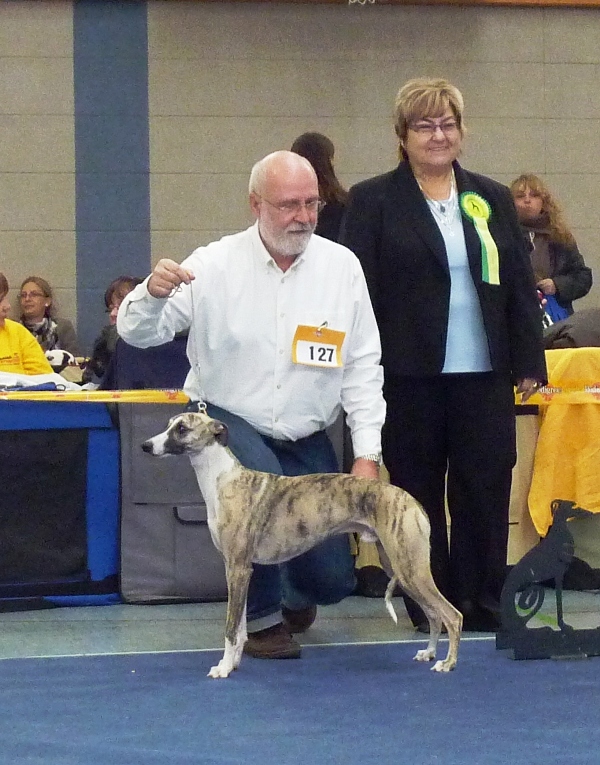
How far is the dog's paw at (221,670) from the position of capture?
10.6ft

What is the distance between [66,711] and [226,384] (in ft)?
3.35

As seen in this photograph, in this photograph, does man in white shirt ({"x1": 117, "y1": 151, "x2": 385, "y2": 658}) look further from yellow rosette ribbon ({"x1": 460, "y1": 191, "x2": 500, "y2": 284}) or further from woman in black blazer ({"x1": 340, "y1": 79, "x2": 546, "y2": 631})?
yellow rosette ribbon ({"x1": 460, "y1": 191, "x2": 500, "y2": 284})

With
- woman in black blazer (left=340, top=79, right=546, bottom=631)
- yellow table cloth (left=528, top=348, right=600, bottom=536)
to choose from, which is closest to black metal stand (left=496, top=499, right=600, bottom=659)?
woman in black blazer (left=340, top=79, right=546, bottom=631)

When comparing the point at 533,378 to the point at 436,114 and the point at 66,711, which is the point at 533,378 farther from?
the point at 66,711

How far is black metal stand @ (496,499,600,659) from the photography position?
3.45 metres

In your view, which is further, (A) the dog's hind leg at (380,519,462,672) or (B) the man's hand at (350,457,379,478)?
(B) the man's hand at (350,457,379,478)

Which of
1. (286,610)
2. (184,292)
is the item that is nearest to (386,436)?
(286,610)

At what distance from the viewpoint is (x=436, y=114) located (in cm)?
362

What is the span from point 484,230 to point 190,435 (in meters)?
1.15

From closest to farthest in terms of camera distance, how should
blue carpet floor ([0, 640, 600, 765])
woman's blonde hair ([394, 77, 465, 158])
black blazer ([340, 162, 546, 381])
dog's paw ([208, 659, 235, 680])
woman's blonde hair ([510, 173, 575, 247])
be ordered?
blue carpet floor ([0, 640, 600, 765]), dog's paw ([208, 659, 235, 680]), woman's blonde hair ([394, 77, 465, 158]), black blazer ([340, 162, 546, 381]), woman's blonde hair ([510, 173, 575, 247])

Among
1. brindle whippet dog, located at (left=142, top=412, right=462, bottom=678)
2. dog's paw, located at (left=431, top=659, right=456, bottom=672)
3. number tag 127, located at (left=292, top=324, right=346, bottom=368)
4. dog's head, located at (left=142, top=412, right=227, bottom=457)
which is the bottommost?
dog's paw, located at (left=431, top=659, right=456, bottom=672)

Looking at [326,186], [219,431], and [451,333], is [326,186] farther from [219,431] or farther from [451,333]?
[219,431]

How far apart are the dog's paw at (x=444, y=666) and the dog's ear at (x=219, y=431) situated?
0.82 m

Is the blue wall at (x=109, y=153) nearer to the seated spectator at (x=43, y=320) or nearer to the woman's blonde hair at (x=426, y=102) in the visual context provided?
the seated spectator at (x=43, y=320)
